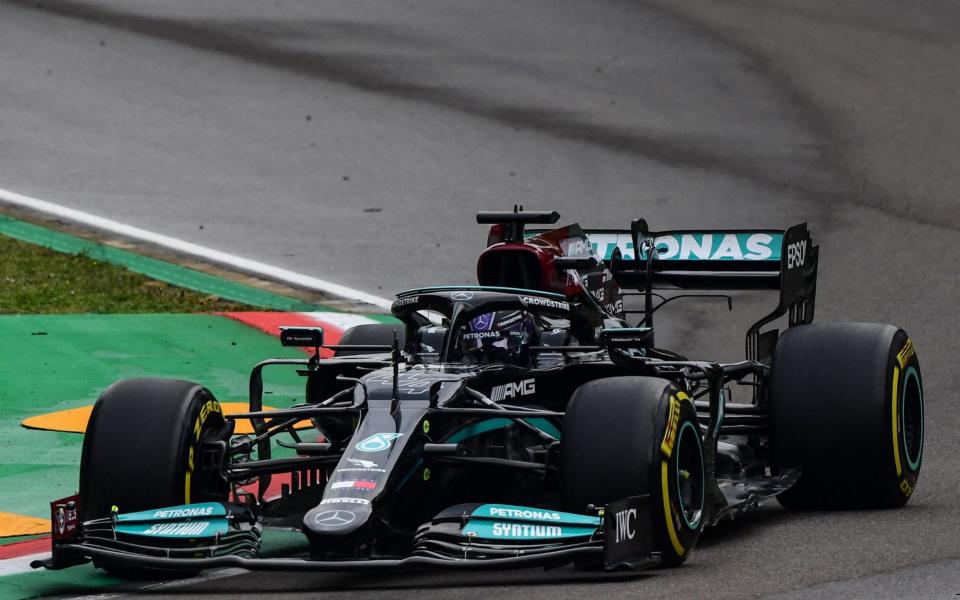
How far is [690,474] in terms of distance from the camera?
8.29 m

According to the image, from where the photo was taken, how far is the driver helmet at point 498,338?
29.5ft

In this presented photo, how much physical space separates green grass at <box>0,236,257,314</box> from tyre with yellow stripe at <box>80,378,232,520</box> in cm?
573

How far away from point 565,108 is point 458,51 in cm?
261

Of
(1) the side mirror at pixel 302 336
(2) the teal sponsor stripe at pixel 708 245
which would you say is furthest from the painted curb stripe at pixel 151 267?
(1) the side mirror at pixel 302 336

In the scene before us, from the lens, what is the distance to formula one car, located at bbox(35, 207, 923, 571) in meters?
7.58

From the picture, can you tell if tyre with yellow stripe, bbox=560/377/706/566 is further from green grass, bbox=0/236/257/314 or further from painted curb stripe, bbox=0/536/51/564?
green grass, bbox=0/236/257/314

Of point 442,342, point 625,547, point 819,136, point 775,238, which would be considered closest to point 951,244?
point 819,136

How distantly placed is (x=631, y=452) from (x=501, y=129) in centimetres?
1241

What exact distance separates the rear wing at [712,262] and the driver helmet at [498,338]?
80.5 inches

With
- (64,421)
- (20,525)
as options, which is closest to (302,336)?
(20,525)

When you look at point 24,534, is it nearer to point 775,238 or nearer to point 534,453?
point 534,453

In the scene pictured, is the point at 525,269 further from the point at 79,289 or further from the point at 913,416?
the point at 79,289

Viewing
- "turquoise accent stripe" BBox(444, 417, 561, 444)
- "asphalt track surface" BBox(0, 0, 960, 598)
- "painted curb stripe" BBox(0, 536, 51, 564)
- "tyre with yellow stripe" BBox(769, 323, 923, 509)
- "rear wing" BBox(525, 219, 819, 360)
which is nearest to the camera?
"turquoise accent stripe" BBox(444, 417, 561, 444)

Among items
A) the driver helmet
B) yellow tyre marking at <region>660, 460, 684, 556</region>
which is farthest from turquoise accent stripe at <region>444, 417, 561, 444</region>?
yellow tyre marking at <region>660, 460, 684, 556</region>
